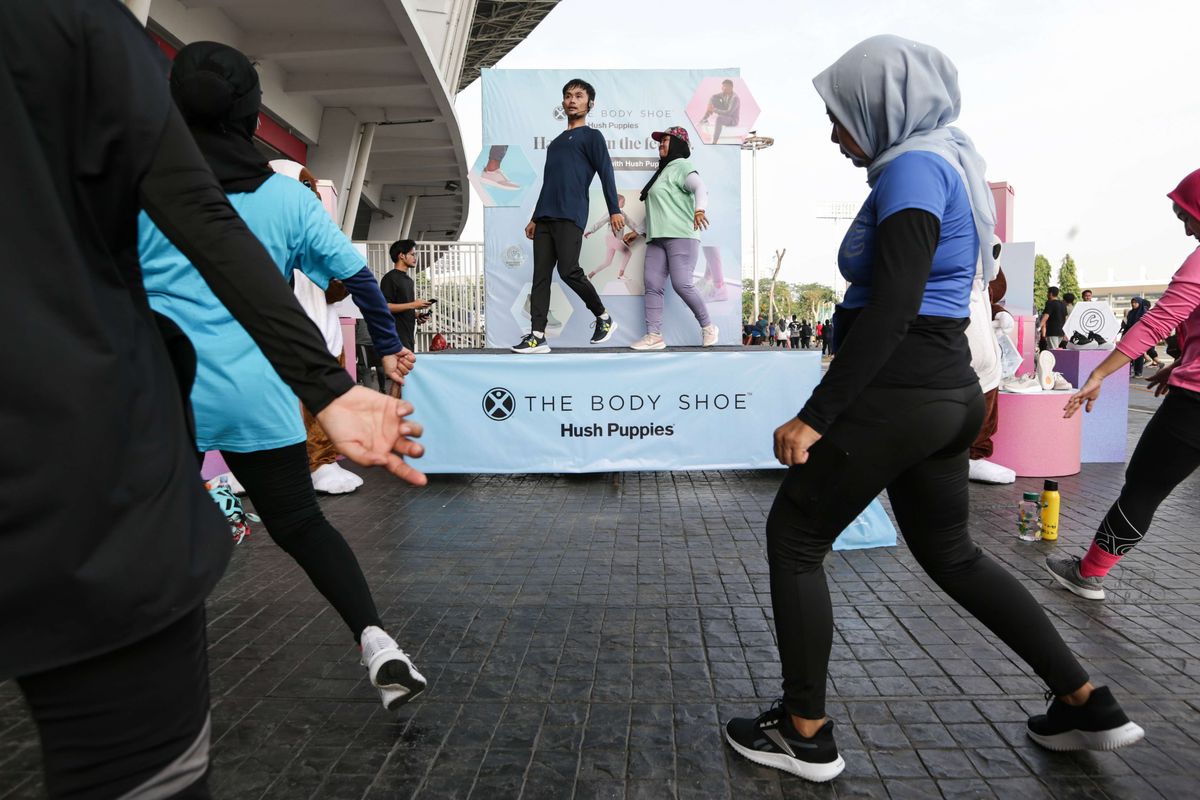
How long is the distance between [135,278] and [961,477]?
7.14 ft

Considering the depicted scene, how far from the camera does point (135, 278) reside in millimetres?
1255

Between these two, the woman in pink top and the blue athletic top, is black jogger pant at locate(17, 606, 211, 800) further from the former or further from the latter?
the woman in pink top

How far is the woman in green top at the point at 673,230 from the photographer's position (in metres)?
8.55

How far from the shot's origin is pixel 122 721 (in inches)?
43.8

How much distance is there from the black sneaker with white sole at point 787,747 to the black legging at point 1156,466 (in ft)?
6.64

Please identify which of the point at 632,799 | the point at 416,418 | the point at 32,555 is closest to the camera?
the point at 32,555

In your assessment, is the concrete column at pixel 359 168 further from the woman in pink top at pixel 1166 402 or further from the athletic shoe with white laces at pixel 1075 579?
the woman in pink top at pixel 1166 402

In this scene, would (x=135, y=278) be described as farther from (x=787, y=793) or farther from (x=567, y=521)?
(x=567, y=521)

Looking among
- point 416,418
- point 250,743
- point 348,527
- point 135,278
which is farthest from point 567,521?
point 135,278

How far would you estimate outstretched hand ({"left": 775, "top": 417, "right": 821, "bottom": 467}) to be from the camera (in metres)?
2.35

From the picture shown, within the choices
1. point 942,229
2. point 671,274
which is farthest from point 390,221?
point 942,229

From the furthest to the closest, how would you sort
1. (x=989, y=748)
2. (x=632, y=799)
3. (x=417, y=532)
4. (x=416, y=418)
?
(x=416, y=418)
(x=417, y=532)
(x=989, y=748)
(x=632, y=799)

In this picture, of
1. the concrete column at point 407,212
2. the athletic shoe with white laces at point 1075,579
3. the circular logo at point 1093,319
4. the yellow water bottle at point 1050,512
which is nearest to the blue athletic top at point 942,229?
the athletic shoe with white laces at point 1075,579

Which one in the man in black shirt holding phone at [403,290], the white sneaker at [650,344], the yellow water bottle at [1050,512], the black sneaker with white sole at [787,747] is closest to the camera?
the black sneaker with white sole at [787,747]
